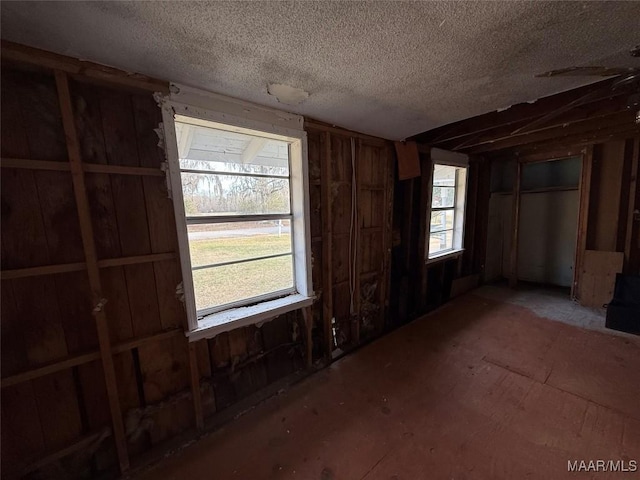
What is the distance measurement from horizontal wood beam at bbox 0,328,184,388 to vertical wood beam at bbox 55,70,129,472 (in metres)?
0.05

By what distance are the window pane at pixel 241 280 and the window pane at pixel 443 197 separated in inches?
91.1

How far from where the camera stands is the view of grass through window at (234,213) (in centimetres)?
163

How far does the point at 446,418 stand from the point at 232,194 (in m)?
2.15

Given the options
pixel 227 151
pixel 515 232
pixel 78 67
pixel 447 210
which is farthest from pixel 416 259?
pixel 78 67

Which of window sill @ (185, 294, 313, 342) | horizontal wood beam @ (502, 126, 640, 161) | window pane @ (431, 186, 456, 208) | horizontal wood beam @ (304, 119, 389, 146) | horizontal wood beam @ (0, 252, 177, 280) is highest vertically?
horizontal wood beam @ (502, 126, 640, 161)

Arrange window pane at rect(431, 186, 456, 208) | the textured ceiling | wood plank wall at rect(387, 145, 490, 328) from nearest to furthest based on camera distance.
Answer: the textured ceiling < wood plank wall at rect(387, 145, 490, 328) < window pane at rect(431, 186, 456, 208)

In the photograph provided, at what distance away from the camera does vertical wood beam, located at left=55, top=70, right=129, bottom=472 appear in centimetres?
117

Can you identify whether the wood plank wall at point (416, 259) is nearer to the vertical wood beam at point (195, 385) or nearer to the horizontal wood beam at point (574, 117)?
Result: the horizontal wood beam at point (574, 117)

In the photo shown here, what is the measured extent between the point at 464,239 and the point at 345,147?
269 cm

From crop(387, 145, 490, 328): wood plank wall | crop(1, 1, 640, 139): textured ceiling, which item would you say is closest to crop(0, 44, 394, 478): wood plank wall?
crop(1, 1, 640, 139): textured ceiling

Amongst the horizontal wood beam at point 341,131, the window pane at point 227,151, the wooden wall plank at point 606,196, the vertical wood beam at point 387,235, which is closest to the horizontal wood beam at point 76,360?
the window pane at point 227,151

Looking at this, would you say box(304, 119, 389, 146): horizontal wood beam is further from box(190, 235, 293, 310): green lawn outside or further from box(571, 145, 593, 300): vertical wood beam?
box(571, 145, 593, 300): vertical wood beam

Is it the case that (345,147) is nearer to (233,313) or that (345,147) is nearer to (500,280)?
(233,313)

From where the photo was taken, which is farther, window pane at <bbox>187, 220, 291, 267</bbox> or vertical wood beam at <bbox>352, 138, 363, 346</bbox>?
A: vertical wood beam at <bbox>352, 138, 363, 346</bbox>
